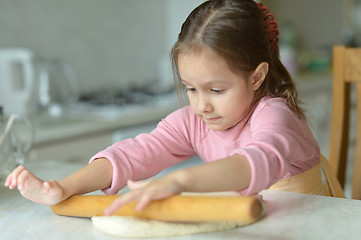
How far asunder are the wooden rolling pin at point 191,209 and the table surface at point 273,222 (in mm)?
26

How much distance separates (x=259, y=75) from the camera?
81 centimetres

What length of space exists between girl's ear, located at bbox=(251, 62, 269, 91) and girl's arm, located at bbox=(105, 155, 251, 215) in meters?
0.22

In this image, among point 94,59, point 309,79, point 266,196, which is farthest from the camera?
point 309,79

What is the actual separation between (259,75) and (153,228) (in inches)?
13.8

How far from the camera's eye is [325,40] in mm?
3902

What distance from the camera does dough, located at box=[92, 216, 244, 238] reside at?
596mm

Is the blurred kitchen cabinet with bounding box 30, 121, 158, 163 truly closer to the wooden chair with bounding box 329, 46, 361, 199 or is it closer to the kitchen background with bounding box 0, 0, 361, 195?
the kitchen background with bounding box 0, 0, 361, 195

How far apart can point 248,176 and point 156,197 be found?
0.42 feet

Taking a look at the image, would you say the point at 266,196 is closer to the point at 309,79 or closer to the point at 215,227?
the point at 215,227

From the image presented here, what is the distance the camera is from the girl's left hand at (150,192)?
0.58 metres

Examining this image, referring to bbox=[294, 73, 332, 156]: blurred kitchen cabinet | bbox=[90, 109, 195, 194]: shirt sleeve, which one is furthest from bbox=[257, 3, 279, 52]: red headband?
bbox=[294, 73, 332, 156]: blurred kitchen cabinet

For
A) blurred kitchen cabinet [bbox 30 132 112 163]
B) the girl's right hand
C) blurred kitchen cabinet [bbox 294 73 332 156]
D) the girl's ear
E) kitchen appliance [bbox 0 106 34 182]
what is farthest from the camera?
blurred kitchen cabinet [bbox 294 73 332 156]


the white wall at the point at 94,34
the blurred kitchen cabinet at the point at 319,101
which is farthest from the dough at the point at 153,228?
the blurred kitchen cabinet at the point at 319,101

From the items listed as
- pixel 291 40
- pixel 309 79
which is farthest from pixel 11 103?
pixel 291 40
